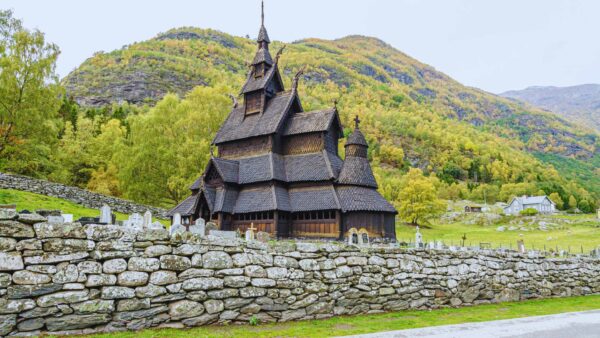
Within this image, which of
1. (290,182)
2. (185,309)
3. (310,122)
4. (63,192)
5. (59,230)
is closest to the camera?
(59,230)

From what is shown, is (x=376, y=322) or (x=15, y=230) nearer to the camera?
(x=15, y=230)

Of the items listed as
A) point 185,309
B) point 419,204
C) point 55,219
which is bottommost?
point 185,309

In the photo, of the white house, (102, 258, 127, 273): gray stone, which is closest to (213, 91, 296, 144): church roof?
(102, 258, 127, 273): gray stone

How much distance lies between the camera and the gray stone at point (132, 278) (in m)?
8.69

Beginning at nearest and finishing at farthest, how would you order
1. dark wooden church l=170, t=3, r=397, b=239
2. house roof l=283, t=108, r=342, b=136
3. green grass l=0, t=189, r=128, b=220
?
green grass l=0, t=189, r=128, b=220
dark wooden church l=170, t=3, r=397, b=239
house roof l=283, t=108, r=342, b=136

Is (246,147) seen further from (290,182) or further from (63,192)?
(63,192)

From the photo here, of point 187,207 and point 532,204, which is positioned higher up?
point 532,204

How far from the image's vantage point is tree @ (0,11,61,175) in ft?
114

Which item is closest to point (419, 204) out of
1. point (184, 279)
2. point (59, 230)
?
point (184, 279)

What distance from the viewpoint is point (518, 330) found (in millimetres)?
10250

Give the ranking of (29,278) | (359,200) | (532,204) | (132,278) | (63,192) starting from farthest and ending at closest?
(532,204)
(63,192)
(359,200)
(132,278)
(29,278)

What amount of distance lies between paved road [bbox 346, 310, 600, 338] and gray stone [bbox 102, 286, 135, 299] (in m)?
5.11

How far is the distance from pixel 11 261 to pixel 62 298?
1178mm

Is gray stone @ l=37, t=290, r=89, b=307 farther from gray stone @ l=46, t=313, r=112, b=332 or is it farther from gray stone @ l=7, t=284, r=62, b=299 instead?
gray stone @ l=46, t=313, r=112, b=332
